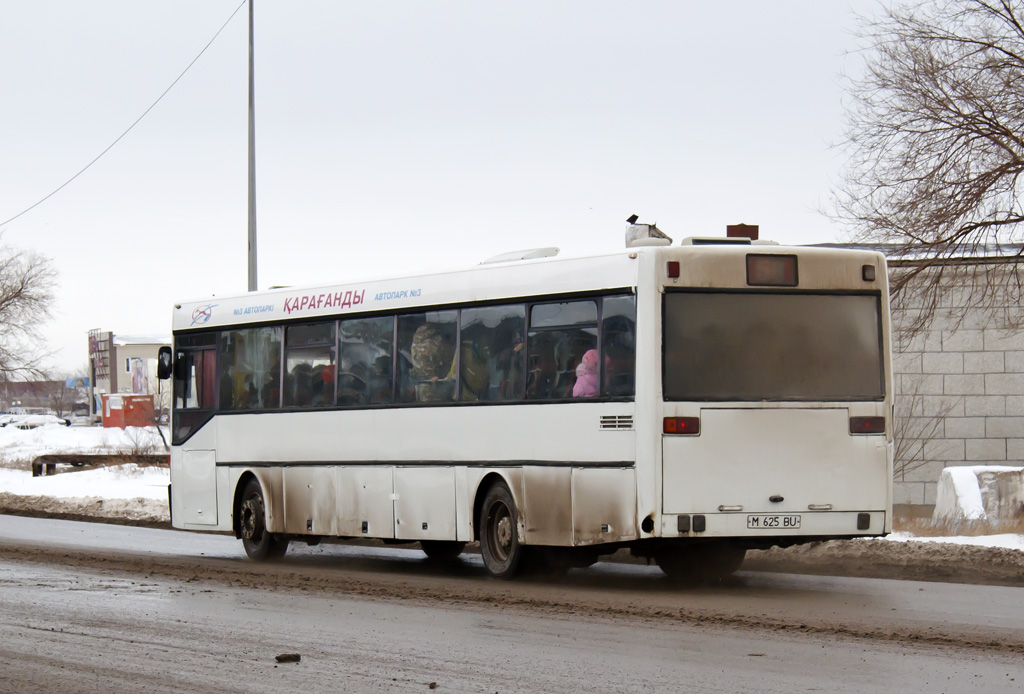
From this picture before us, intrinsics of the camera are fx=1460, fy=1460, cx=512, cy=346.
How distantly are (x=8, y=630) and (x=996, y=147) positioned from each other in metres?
17.8

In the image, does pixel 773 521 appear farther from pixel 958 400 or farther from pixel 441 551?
pixel 958 400

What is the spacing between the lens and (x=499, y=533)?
44.2 feet

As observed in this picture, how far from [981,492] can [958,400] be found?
7.56 metres

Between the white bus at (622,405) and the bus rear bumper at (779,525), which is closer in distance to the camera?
the bus rear bumper at (779,525)

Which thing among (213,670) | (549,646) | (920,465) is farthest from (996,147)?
(213,670)

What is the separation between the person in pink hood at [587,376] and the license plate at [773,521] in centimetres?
168

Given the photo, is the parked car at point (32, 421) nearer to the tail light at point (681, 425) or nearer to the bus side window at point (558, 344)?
the bus side window at point (558, 344)

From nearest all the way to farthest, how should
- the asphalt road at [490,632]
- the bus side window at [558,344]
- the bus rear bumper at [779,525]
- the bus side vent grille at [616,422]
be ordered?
the asphalt road at [490,632] → the bus rear bumper at [779,525] → the bus side vent grille at [616,422] → the bus side window at [558,344]

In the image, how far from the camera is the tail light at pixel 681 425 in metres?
11.9

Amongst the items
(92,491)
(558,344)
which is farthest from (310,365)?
(92,491)

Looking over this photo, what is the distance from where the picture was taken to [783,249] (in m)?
12.3

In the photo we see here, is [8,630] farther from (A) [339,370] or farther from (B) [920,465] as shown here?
(B) [920,465]

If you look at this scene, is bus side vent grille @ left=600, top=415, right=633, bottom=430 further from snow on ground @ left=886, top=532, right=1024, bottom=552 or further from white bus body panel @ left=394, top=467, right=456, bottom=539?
snow on ground @ left=886, top=532, right=1024, bottom=552

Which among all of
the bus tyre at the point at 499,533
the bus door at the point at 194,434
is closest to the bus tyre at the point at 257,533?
the bus door at the point at 194,434
